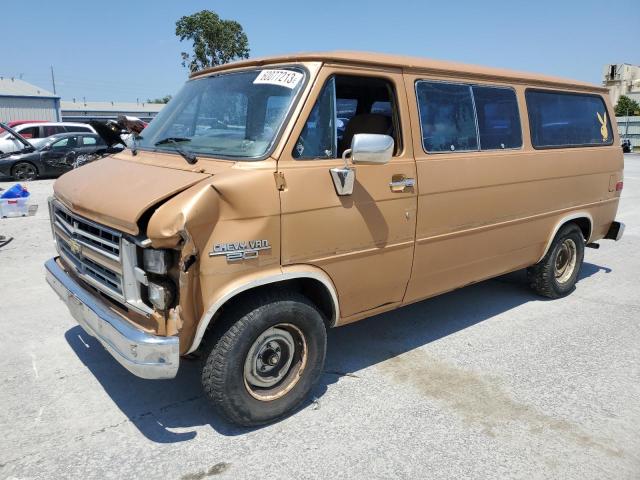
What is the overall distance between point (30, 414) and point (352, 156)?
2634 millimetres

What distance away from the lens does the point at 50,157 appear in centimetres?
1530

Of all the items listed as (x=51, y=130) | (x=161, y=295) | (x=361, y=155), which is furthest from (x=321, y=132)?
(x=51, y=130)

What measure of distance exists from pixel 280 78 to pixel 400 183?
108 cm

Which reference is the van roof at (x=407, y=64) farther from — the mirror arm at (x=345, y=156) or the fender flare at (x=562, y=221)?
the fender flare at (x=562, y=221)

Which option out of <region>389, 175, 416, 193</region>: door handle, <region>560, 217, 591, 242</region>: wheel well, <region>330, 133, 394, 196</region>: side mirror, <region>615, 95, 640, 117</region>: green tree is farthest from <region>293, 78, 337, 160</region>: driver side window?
<region>615, 95, 640, 117</region>: green tree

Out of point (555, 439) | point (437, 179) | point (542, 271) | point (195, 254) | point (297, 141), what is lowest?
point (555, 439)

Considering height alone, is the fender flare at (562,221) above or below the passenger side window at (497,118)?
below

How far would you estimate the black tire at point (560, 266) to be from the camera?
17.6ft

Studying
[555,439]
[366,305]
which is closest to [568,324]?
[555,439]

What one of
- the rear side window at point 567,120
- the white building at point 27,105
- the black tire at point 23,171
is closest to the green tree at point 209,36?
the white building at point 27,105

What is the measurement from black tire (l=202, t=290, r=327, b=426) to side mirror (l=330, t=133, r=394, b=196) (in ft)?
2.50

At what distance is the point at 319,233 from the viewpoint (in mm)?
3158

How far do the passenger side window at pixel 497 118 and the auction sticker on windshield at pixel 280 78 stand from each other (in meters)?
1.78

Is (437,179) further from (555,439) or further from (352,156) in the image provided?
(555,439)
